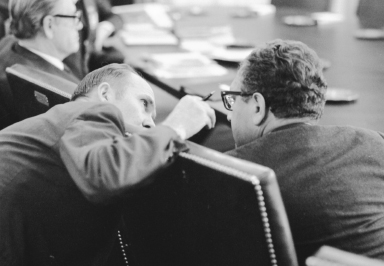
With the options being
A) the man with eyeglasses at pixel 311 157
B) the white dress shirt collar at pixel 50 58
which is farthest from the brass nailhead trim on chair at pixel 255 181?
the white dress shirt collar at pixel 50 58

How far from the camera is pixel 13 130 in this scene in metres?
1.24

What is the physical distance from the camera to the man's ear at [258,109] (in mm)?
1227

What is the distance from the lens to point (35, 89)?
163 centimetres

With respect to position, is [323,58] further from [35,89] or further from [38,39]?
[35,89]

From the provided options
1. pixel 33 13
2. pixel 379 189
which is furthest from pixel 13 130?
pixel 33 13

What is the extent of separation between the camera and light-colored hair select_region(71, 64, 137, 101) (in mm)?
1352

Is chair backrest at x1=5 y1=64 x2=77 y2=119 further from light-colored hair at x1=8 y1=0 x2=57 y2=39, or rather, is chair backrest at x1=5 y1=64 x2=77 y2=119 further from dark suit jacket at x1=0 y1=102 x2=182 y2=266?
light-colored hair at x1=8 y1=0 x2=57 y2=39

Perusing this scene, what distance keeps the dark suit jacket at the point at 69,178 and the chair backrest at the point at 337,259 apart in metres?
0.36

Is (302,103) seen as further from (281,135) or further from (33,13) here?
(33,13)

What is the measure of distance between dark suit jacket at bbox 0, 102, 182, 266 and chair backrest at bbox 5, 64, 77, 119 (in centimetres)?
32

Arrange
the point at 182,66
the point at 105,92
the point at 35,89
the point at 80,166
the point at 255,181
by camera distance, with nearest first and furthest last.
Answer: the point at 255,181, the point at 80,166, the point at 105,92, the point at 35,89, the point at 182,66

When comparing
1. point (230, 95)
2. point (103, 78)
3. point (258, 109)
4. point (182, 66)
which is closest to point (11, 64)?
point (182, 66)

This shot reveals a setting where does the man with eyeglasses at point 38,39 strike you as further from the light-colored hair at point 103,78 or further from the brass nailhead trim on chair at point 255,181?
the brass nailhead trim on chair at point 255,181

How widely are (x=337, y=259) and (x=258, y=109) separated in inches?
16.5
